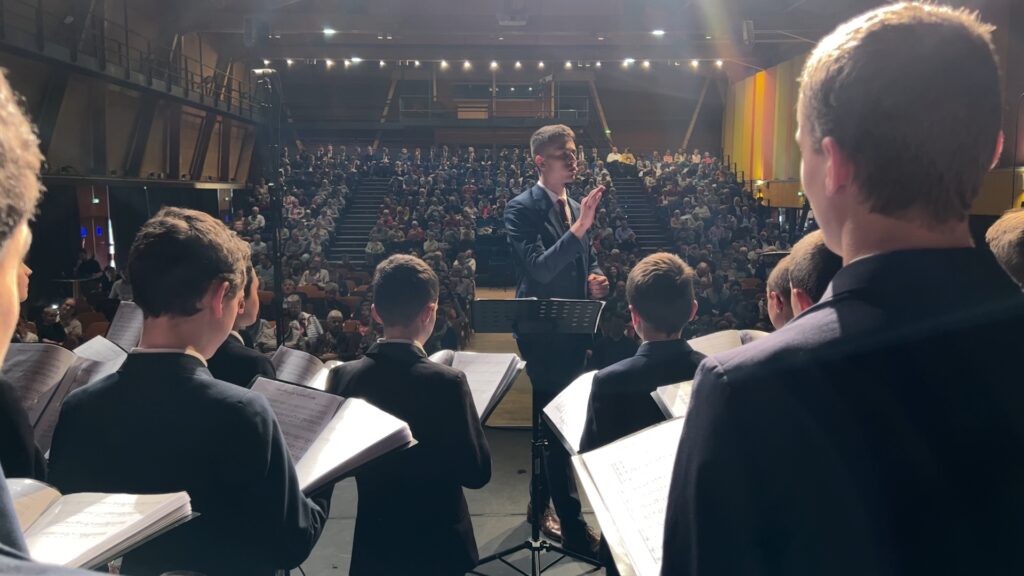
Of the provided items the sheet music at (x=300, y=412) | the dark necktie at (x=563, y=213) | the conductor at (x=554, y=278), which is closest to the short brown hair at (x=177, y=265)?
the sheet music at (x=300, y=412)

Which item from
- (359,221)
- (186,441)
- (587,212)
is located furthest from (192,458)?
(359,221)

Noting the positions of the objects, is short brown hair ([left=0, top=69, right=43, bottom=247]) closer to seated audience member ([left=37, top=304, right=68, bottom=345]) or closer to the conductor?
the conductor

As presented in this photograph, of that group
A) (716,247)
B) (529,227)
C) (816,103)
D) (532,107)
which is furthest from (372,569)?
A: (532,107)

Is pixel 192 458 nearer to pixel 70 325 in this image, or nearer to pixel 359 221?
pixel 70 325

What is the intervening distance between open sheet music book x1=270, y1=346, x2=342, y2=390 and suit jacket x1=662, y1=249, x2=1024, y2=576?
1.66 m

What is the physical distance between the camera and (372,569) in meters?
2.01

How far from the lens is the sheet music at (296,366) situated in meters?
2.16

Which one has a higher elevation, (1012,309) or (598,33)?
(598,33)

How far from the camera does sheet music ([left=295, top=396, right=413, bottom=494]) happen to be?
1.45 meters

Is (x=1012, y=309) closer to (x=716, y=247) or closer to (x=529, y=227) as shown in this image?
(x=529, y=227)

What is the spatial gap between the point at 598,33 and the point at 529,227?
12.3 meters

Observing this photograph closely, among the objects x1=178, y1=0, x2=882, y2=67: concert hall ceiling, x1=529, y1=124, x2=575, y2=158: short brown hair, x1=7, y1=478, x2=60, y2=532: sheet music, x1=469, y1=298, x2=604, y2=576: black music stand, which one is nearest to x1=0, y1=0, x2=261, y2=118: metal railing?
x1=178, y1=0, x2=882, y2=67: concert hall ceiling

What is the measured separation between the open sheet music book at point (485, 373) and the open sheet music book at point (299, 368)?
1.12ft

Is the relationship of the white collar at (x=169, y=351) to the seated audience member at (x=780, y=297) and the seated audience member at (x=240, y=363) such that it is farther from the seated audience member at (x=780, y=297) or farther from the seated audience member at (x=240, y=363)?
the seated audience member at (x=780, y=297)
